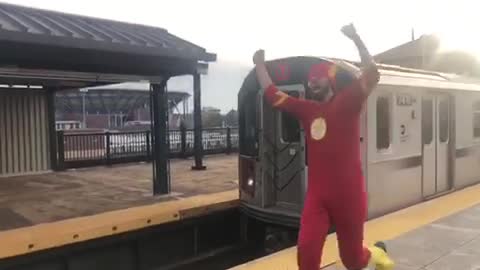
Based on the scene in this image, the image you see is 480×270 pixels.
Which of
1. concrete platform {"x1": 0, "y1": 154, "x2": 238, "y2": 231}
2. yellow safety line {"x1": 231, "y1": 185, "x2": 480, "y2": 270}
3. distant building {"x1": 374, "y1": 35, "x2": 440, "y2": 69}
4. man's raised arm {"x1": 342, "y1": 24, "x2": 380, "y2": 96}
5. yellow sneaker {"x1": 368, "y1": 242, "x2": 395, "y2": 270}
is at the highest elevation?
distant building {"x1": 374, "y1": 35, "x2": 440, "y2": 69}

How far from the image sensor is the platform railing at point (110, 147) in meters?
13.1

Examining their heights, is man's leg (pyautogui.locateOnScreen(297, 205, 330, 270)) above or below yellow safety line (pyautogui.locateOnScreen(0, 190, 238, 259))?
above

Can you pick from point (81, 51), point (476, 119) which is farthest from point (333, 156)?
point (476, 119)

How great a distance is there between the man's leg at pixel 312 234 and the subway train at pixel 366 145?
259 centimetres

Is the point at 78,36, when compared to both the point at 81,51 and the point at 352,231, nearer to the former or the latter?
the point at 81,51

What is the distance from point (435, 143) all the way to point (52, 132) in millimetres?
8959

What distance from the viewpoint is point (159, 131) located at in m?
9.30

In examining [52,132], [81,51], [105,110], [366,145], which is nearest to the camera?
[366,145]

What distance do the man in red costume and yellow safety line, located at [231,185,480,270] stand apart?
3.64ft

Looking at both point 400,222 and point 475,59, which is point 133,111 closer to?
point 475,59

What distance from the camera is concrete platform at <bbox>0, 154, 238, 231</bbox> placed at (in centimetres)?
750

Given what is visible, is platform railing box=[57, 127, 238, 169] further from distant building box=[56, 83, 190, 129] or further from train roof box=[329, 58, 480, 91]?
distant building box=[56, 83, 190, 129]

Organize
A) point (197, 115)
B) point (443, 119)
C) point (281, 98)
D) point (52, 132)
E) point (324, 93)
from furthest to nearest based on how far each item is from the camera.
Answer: point (197, 115) < point (52, 132) < point (443, 119) < point (281, 98) < point (324, 93)

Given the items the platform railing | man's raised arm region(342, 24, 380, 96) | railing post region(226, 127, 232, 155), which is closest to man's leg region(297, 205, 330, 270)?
man's raised arm region(342, 24, 380, 96)
